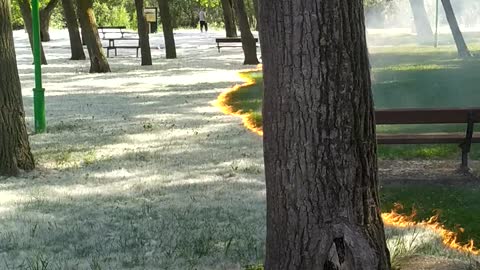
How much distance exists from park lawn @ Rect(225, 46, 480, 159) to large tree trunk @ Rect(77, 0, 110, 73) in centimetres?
447

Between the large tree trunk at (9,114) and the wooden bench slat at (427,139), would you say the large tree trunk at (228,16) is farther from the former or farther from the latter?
the wooden bench slat at (427,139)

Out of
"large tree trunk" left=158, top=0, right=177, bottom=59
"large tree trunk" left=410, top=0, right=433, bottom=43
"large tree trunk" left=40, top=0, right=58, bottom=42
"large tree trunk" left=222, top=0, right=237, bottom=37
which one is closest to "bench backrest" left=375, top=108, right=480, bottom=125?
"large tree trunk" left=158, top=0, right=177, bottom=59

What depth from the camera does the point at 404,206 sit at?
7062mm

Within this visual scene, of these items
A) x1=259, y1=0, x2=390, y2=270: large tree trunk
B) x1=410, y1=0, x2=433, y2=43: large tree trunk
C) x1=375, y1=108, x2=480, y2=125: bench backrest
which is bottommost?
x1=410, y1=0, x2=433, y2=43: large tree trunk

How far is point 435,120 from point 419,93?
23.0 ft

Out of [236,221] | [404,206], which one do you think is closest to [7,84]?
[236,221]

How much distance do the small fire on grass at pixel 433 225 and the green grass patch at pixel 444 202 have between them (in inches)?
2.2

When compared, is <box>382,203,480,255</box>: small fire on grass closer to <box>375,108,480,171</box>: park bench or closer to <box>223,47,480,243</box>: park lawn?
<box>223,47,480,243</box>: park lawn

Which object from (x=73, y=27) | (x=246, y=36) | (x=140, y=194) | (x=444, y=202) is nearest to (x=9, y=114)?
(x=140, y=194)

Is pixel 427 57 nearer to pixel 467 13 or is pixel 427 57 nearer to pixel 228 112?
pixel 228 112

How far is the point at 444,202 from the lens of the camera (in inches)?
282

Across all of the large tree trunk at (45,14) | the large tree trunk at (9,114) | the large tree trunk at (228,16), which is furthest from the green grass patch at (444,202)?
the large tree trunk at (45,14)

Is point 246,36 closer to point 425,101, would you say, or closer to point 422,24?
point 425,101

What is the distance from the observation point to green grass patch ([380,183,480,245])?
21.2 ft
